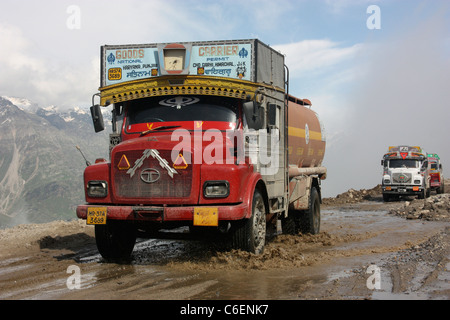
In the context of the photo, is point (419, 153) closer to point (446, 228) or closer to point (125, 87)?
point (446, 228)

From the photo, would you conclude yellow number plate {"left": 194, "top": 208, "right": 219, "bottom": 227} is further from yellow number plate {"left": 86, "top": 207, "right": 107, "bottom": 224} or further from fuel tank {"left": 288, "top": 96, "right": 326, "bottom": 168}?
fuel tank {"left": 288, "top": 96, "right": 326, "bottom": 168}

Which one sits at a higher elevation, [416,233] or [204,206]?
[204,206]

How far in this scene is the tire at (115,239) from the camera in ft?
26.8

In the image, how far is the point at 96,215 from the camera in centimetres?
752

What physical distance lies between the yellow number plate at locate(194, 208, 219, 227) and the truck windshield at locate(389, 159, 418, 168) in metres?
23.3

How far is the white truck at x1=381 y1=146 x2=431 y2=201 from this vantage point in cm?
2781

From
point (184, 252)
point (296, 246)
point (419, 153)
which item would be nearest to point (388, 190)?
point (419, 153)

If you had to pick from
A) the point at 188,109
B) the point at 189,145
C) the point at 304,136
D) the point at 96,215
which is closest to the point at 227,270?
the point at 189,145

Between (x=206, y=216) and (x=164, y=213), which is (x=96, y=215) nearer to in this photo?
(x=164, y=213)

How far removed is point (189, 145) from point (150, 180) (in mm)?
703

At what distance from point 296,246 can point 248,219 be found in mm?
2892

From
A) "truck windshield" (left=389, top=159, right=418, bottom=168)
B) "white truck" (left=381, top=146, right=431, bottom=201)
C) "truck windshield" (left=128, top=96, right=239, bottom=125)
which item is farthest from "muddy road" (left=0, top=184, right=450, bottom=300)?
"truck windshield" (left=389, top=159, right=418, bottom=168)

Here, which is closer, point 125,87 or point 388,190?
point 125,87
